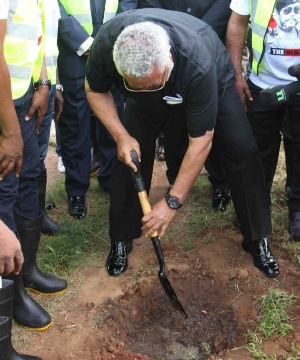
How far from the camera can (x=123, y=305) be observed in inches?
135

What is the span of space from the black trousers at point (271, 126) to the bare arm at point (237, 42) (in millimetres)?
59

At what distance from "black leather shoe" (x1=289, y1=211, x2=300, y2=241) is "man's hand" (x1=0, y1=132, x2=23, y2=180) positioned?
2.05 m

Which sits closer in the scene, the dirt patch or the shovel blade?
the dirt patch

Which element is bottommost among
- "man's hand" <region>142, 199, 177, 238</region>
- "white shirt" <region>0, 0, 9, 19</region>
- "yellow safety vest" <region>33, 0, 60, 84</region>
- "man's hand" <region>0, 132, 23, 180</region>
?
"man's hand" <region>142, 199, 177, 238</region>

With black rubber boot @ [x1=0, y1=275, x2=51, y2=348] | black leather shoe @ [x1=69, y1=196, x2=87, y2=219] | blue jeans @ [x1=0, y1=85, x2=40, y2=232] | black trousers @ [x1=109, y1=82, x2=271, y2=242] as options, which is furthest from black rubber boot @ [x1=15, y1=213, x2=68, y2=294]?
black leather shoe @ [x1=69, y1=196, x2=87, y2=219]

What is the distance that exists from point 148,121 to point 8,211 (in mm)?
1025

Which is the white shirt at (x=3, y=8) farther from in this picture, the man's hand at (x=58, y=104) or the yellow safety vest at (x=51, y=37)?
the man's hand at (x=58, y=104)

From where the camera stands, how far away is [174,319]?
11.4 feet

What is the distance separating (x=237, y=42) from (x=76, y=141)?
4.61 ft

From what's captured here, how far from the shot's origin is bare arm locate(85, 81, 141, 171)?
3.23 m

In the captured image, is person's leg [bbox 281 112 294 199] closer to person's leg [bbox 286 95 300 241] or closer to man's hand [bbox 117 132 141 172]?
person's leg [bbox 286 95 300 241]

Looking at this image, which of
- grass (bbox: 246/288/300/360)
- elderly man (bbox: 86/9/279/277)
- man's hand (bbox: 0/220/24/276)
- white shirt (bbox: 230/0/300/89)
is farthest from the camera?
white shirt (bbox: 230/0/300/89)

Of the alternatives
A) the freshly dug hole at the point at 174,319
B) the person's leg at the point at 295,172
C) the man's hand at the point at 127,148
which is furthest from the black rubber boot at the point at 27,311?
the person's leg at the point at 295,172

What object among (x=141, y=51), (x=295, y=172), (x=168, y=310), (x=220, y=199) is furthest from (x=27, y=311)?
(x=295, y=172)
